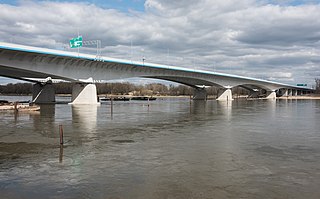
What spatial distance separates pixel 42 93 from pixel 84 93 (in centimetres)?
1647

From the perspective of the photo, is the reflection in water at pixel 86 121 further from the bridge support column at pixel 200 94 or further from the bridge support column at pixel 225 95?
the bridge support column at pixel 200 94

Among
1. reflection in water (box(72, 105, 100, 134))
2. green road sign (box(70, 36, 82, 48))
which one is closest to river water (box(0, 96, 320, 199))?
reflection in water (box(72, 105, 100, 134))

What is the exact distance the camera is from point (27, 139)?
671 inches

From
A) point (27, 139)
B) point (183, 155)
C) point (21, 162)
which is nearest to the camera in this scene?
point (21, 162)

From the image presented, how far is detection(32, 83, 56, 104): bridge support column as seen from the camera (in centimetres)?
7069

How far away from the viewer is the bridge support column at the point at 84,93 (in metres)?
60.2

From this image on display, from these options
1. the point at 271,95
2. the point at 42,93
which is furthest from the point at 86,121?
the point at 271,95

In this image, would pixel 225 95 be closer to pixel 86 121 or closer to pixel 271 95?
pixel 271 95

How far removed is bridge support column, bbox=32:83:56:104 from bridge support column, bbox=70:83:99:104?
13.8 meters

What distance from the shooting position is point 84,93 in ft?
198

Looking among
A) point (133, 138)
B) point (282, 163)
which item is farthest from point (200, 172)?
point (133, 138)

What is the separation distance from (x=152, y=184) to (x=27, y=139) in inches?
430

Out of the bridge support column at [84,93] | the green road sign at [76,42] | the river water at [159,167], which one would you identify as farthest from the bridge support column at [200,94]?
the river water at [159,167]

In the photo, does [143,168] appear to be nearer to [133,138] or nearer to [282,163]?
[282,163]
